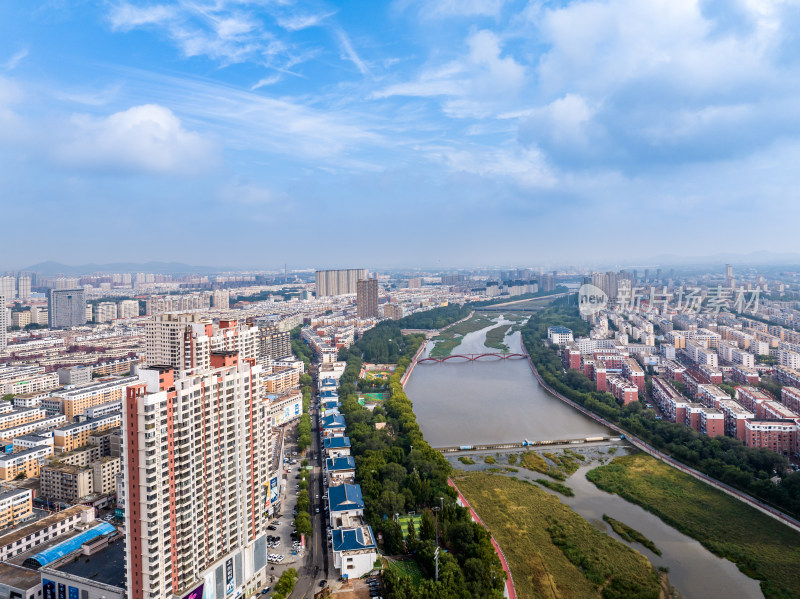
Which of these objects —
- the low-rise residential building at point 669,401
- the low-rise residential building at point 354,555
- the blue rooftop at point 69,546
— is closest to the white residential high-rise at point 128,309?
the blue rooftop at point 69,546

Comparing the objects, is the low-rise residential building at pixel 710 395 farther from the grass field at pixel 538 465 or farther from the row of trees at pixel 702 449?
the grass field at pixel 538 465

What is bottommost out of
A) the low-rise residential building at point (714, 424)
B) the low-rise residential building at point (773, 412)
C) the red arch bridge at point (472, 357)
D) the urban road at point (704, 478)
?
the urban road at point (704, 478)

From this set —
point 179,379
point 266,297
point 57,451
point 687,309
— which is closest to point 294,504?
point 179,379

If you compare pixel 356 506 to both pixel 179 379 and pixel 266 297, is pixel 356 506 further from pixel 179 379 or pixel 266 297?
pixel 266 297

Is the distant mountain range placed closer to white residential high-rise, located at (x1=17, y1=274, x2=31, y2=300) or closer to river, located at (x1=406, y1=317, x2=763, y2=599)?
white residential high-rise, located at (x1=17, y1=274, x2=31, y2=300)

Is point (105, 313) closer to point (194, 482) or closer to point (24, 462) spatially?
point (24, 462)

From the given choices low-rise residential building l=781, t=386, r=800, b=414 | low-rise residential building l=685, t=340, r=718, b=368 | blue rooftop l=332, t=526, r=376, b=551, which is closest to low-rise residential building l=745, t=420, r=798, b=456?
low-rise residential building l=781, t=386, r=800, b=414
